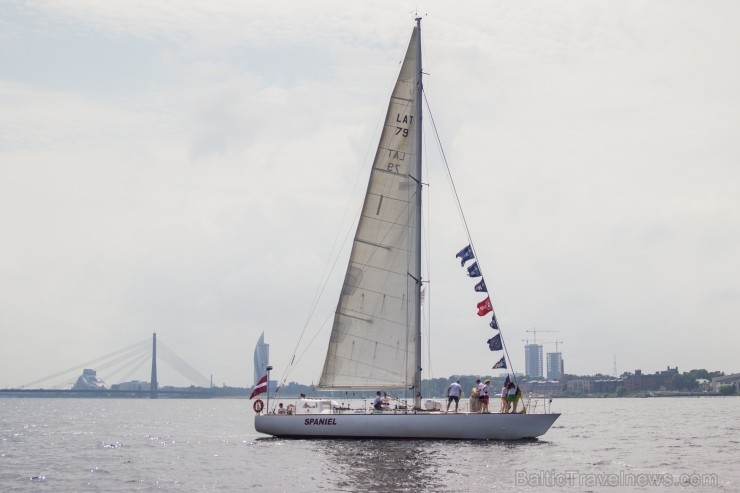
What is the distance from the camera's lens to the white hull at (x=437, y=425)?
39.5 m

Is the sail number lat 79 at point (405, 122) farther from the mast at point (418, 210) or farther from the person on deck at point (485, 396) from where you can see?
the person on deck at point (485, 396)

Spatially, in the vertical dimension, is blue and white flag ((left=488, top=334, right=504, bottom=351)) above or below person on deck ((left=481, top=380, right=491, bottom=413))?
above

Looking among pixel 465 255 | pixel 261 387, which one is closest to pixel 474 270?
Result: pixel 465 255

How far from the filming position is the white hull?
130ft

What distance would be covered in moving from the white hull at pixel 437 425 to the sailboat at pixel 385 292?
0.41 ft

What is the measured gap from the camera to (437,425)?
39531 mm

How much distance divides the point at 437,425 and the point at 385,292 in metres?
5.89

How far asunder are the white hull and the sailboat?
0.12 meters

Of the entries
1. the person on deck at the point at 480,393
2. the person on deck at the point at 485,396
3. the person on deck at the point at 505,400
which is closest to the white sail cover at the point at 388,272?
the person on deck at the point at 480,393

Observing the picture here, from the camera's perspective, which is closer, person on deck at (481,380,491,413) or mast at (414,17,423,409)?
person on deck at (481,380,491,413)

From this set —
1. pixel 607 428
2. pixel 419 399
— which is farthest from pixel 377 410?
pixel 607 428

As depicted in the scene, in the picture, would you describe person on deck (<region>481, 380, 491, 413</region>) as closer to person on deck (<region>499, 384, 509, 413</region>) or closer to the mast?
person on deck (<region>499, 384, 509, 413</region>)

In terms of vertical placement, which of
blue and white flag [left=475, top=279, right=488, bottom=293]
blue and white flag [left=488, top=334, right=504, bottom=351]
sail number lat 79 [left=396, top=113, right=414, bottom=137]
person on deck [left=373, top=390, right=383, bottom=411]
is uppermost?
sail number lat 79 [left=396, top=113, right=414, bottom=137]

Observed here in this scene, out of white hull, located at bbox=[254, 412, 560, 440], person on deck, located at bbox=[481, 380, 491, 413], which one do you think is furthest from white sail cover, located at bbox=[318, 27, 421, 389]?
person on deck, located at bbox=[481, 380, 491, 413]
